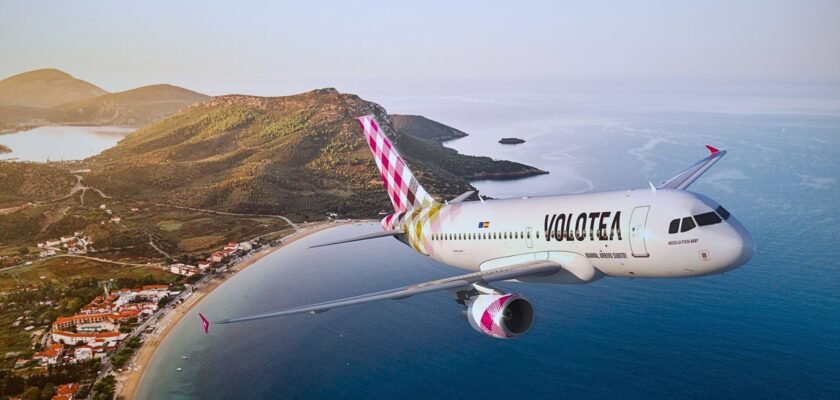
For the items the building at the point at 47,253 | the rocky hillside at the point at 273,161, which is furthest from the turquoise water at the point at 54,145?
the building at the point at 47,253

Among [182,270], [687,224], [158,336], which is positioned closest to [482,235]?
[687,224]

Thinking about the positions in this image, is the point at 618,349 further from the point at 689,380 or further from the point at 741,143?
the point at 741,143

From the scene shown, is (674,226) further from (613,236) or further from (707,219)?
(613,236)

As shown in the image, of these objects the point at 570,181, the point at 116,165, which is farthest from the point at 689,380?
the point at 116,165

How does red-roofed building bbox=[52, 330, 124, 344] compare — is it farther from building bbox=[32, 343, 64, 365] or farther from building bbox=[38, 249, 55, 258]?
building bbox=[38, 249, 55, 258]

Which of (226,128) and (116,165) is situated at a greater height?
(226,128)

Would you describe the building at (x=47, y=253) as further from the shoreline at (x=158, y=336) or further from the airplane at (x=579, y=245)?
the airplane at (x=579, y=245)

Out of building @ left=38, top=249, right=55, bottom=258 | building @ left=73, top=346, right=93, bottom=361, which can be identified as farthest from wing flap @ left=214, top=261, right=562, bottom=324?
building @ left=38, top=249, right=55, bottom=258
